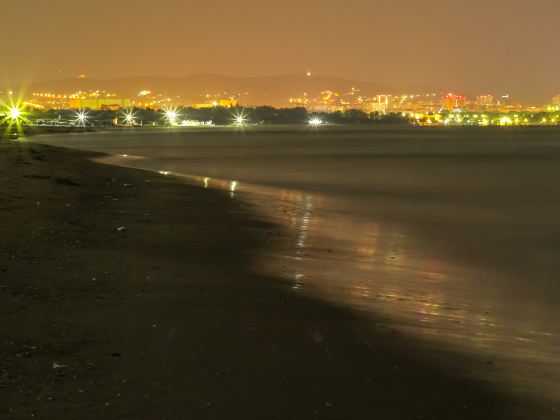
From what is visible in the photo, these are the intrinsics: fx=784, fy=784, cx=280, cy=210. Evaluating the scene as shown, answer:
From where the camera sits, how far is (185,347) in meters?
6.61

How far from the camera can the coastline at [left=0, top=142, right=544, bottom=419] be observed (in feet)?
17.4

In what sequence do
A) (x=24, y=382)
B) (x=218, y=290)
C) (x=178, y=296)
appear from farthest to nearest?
(x=218, y=290)
(x=178, y=296)
(x=24, y=382)

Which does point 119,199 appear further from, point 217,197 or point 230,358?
point 230,358

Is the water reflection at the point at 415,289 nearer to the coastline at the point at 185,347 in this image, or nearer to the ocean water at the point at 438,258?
the ocean water at the point at 438,258

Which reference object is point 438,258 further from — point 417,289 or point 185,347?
point 185,347

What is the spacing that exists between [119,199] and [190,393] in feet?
48.8

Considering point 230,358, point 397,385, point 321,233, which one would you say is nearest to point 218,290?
point 230,358

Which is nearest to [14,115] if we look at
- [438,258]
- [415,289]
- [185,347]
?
[438,258]

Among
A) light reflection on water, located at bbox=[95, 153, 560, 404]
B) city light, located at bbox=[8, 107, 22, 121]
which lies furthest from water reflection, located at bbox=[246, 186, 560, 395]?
city light, located at bbox=[8, 107, 22, 121]

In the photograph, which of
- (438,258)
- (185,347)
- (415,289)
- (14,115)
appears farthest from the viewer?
(14,115)

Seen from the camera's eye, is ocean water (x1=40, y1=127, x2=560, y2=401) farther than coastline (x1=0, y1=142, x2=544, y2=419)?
Yes

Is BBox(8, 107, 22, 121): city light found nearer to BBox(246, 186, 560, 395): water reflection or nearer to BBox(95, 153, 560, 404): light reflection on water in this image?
BBox(95, 153, 560, 404): light reflection on water

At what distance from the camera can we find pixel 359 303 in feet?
29.6

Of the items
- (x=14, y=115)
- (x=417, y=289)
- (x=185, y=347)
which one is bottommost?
(x=14, y=115)
